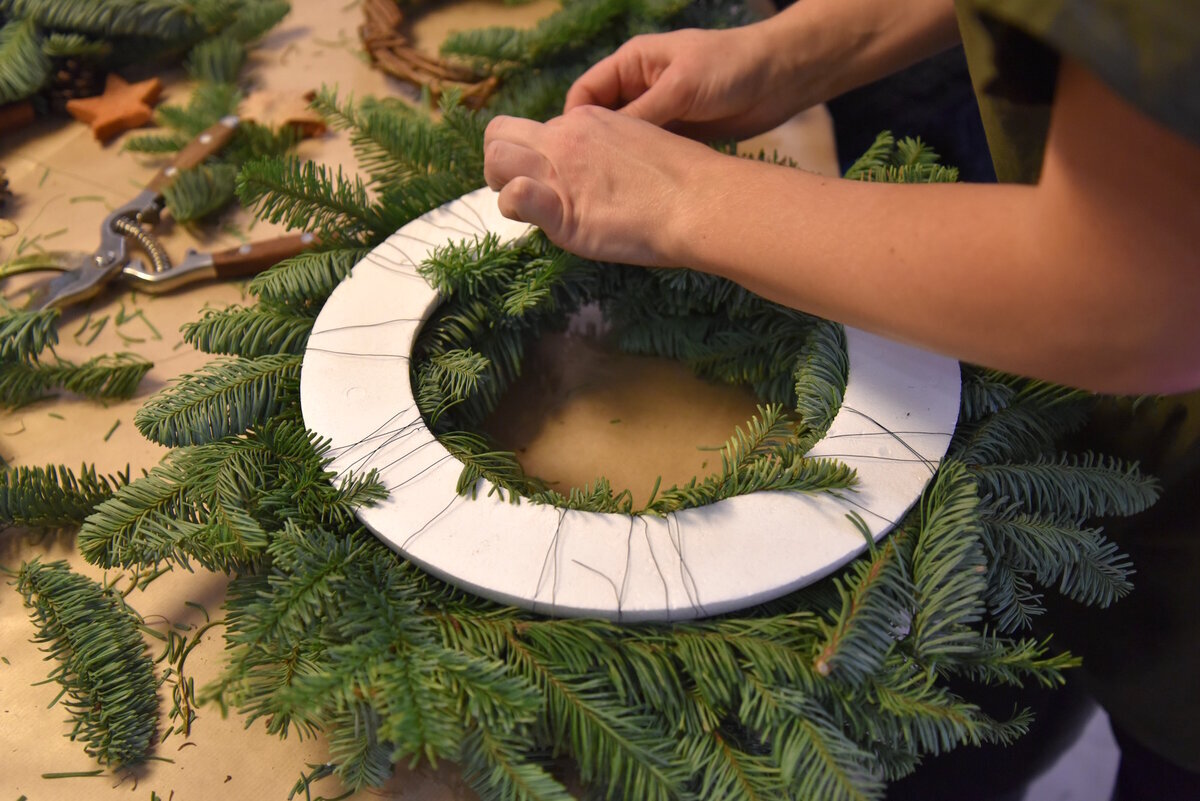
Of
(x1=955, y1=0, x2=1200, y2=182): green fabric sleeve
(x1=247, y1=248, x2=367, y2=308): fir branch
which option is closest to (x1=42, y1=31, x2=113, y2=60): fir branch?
(x1=247, y1=248, x2=367, y2=308): fir branch

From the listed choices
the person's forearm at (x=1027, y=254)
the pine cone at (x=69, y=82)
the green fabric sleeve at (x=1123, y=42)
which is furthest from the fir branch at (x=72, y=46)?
the green fabric sleeve at (x=1123, y=42)

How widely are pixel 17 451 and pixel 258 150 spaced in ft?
1.43

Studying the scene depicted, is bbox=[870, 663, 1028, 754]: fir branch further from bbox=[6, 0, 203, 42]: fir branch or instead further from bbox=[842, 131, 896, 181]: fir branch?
bbox=[6, 0, 203, 42]: fir branch

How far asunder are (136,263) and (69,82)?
344 mm

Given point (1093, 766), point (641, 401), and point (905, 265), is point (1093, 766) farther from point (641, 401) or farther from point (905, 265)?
point (905, 265)

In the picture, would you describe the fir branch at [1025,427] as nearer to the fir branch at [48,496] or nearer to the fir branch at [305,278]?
the fir branch at [305,278]

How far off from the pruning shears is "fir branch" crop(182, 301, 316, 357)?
18 centimetres

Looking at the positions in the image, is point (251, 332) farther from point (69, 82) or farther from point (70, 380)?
point (69, 82)

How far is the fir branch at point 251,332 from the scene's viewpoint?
0.73 meters

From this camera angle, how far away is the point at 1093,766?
48.5 inches

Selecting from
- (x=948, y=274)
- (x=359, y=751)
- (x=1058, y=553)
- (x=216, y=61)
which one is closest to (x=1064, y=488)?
(x=1058, y=553)

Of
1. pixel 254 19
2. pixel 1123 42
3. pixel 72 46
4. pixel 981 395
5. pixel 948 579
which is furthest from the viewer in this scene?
pixel 254 19

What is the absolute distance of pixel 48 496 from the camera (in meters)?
0.73

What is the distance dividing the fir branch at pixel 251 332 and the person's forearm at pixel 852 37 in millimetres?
510
